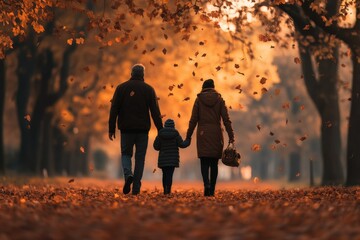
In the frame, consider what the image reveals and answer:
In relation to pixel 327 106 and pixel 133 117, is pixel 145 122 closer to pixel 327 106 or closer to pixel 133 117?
pixel 133 117

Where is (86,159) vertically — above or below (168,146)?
above

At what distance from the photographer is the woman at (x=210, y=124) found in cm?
1292

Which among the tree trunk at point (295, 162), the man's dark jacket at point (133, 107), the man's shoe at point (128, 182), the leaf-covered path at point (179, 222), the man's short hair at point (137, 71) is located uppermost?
the man's short hair at point (137, 71)

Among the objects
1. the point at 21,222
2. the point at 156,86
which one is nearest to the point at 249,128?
the point at 156,86

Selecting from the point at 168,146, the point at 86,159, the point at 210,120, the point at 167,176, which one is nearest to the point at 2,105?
the point at 167,176

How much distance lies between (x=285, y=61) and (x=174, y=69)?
15.7 m

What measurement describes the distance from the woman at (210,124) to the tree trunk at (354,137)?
6.46 metres

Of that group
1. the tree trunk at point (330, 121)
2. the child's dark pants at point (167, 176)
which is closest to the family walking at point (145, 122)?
the child's dark pants at point (167, 176)

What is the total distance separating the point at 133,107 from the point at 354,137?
25.9 feet

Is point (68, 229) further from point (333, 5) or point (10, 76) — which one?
point (10, 76)

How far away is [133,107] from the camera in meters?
12.9

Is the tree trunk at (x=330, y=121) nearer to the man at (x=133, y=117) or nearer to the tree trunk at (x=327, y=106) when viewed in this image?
the tree trunk at (x=327, y=106)

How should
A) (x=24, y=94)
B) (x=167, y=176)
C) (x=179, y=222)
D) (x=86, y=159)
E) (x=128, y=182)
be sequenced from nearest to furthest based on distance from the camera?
1. (x=179, y=222)
2. (x=128, y=182)
3. (x=167, y=176)
4. (x=24, y=94)
5. (x=86, y=159)

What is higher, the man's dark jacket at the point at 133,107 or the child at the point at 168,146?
the man's dark jacket at the point at 133,107
